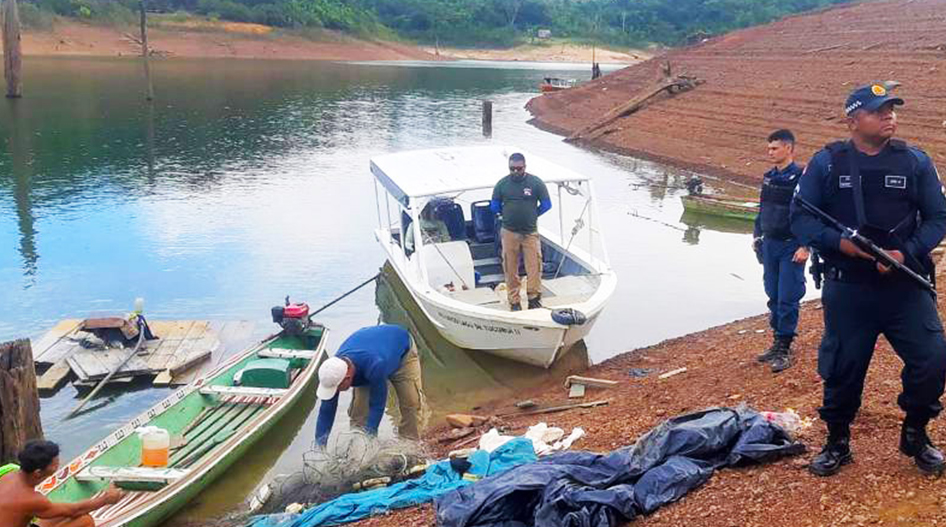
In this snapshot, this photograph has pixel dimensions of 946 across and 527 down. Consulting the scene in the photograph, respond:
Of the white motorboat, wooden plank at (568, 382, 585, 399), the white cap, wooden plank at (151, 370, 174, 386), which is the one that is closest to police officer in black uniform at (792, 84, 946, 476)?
the white cap

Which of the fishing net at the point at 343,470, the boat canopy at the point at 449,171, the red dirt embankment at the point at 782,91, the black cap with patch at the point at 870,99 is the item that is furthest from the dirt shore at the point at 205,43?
the black cap with patch at the point at 870,99

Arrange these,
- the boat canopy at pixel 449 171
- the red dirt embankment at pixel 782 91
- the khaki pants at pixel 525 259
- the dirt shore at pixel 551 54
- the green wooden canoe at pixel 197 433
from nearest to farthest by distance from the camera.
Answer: the green wooden canoe at pixel 197 433 < the khaki pants at pixel 525 259 < the boat canopy at pixel 449 171 < the red dirt embankment at pixel 782 91 < the dirt shore at pixel 551 54

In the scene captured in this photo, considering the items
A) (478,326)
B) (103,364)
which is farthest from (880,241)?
(103,364)

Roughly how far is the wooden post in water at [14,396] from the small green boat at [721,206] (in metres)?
16.4

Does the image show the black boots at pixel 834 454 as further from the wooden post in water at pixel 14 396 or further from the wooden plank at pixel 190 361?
the wooden plank at pixel 190 361

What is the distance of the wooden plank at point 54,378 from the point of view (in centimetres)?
1087

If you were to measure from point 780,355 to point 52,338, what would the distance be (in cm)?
975

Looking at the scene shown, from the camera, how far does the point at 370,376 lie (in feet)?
24.7

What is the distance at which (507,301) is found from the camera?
12.0 meters

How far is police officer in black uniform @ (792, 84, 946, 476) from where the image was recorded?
463 cm

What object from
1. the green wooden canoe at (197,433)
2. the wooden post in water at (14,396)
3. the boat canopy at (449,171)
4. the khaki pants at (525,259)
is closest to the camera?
the green wooden canoe at (197,433)

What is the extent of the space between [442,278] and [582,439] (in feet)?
17.7

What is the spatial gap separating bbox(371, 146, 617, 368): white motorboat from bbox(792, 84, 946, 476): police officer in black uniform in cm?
594

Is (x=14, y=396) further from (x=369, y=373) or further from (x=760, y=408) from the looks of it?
(x=760, y=408)
